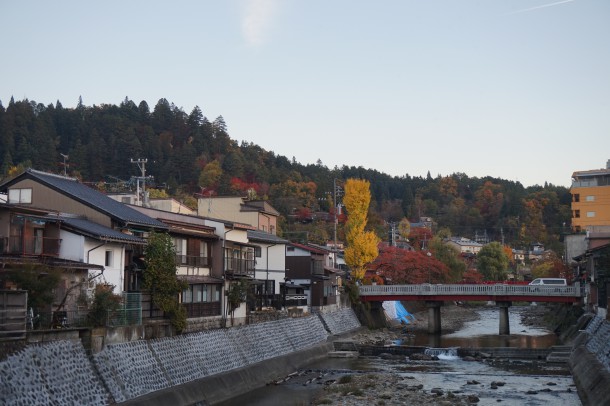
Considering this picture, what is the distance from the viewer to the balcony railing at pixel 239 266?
39375mm

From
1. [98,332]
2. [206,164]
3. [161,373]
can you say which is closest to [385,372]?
[161,373]

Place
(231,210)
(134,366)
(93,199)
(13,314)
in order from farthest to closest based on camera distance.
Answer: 1. (231,210)
2. (93,199)
3. (134,366)
4. (13,314)

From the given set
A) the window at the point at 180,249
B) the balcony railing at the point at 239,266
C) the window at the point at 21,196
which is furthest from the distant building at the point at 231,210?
the window at the point at 21,196

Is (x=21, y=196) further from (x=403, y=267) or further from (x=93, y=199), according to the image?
(x=403, y=267)

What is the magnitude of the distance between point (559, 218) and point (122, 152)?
98.1 meters

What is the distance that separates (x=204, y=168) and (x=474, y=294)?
80425mm

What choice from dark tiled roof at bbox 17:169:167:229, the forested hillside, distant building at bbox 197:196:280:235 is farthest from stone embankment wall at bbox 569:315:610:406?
the forested hillside

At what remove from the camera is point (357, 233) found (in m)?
67.2

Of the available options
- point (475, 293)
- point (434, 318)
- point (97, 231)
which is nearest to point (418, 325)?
point (434, 318)

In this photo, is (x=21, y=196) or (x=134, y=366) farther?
(x=21, y=196)

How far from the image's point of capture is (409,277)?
81.7 m

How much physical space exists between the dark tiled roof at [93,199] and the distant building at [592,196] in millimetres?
59620

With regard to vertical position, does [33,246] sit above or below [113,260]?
above

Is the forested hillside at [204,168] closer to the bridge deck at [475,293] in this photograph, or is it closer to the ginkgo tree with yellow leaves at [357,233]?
the ginkgo tree with yellow leaves at [357,233]
